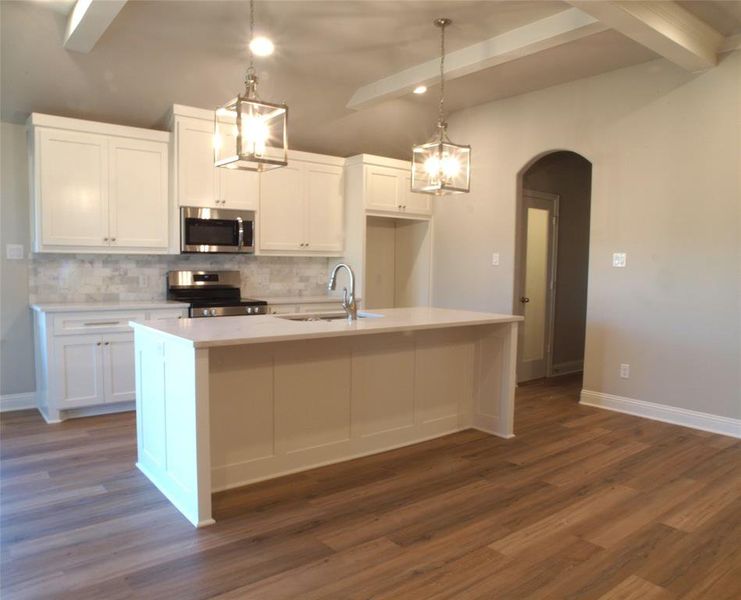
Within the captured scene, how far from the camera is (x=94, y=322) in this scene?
4.23m

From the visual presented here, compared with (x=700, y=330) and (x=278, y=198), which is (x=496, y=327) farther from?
(x=278, y=198)

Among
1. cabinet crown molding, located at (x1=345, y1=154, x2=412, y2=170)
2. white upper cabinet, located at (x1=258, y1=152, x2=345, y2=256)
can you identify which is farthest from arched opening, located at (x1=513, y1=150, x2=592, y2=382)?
white upper cabinet, located at (x1=258, y1=152, x2=345, y2=256)

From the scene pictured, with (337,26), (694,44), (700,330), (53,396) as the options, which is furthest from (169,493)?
(694,44)

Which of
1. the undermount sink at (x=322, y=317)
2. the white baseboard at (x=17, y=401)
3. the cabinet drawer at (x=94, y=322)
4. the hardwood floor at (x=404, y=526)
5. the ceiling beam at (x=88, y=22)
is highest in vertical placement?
the ceiling beam at (x=88, y=22)

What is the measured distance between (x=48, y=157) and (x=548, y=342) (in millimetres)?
5025

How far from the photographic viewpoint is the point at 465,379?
13.4ft

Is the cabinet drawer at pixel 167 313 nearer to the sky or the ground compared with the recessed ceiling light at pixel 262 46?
nearer to the ground

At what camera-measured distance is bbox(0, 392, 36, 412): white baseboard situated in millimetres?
4434

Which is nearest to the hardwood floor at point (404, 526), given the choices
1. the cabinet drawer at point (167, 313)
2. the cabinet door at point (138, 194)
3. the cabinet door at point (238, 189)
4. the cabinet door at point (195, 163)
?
the cabinet drawer at point (167, 313)

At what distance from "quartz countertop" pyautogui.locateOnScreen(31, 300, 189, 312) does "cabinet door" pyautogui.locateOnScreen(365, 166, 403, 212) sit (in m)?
2.17

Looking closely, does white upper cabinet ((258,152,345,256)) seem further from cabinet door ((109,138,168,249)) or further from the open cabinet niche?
cabinet door ((109,138,168,249))

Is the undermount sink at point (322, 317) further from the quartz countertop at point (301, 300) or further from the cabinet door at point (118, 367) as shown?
the cabinet door at point (118, 367)

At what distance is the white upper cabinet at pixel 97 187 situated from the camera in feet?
13.7

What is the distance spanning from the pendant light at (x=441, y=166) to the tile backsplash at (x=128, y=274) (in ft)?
8.11
